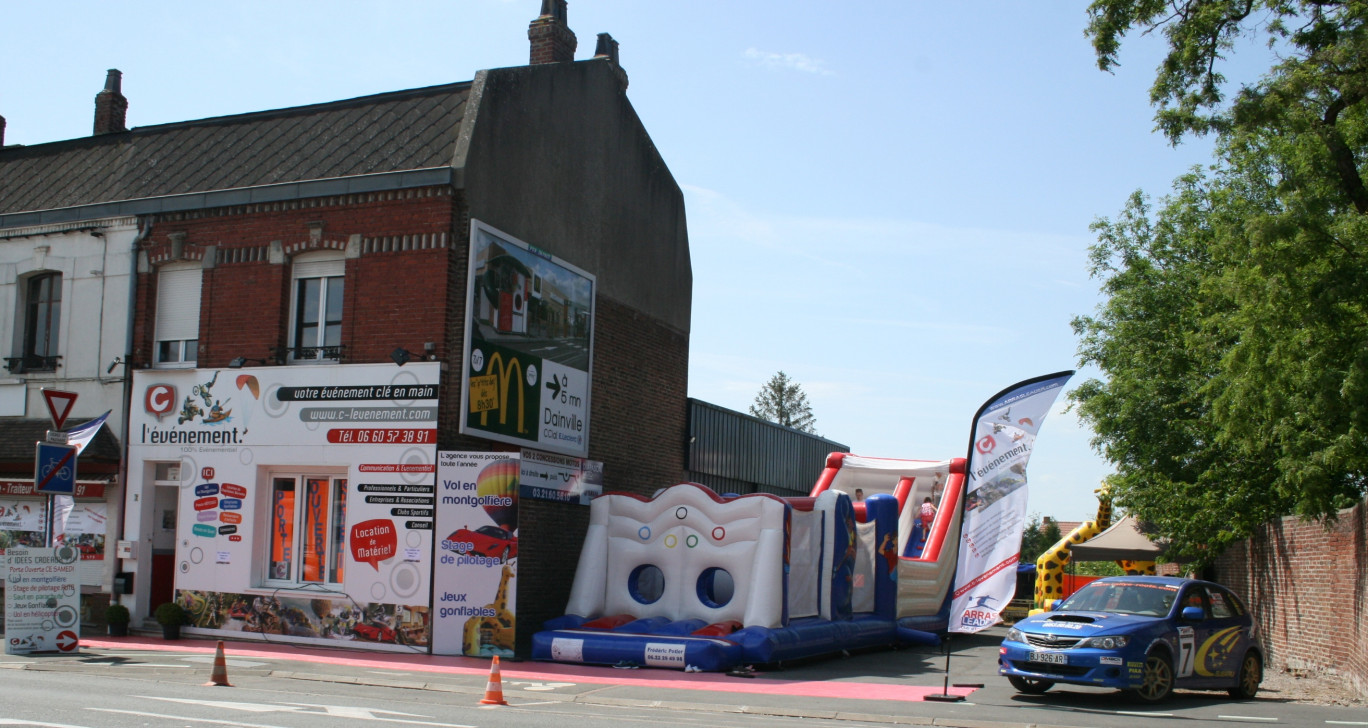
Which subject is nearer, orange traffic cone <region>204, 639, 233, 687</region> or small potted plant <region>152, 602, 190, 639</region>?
orange traffic cone <region>204, 639, 233, 687</region>

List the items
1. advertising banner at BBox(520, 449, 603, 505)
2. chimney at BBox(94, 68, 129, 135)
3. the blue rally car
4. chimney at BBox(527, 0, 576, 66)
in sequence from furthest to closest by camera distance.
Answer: chimney at BBox(94, 68, 129, 135) < chimney at BBox(527, 0, 576, 66) < advertising banner at BBox(520, 449, 603, 505) < the blue rally car

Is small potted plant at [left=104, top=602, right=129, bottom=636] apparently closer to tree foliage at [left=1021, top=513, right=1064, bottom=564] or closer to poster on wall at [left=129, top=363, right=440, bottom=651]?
poster on wall at [left=129, top=363, right=440, bottom=651]

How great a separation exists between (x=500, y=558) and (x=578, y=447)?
4.01m

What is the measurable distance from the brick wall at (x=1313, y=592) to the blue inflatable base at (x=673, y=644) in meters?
7.11

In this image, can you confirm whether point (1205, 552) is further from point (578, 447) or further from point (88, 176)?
point (88, 176)

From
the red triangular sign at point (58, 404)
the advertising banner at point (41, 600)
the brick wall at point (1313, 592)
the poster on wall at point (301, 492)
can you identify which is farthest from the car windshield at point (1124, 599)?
the red triangular sign at point (58, 404)

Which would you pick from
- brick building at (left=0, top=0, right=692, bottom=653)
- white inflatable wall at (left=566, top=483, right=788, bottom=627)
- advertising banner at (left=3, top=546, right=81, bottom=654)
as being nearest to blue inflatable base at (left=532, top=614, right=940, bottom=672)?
white inflatable wall at (left=566, top=483, right=788, bottom=627)

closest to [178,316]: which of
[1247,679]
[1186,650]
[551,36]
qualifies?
[551,36]

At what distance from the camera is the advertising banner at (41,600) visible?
15.6 metres

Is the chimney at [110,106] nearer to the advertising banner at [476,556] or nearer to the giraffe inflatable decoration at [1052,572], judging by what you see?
the advertising banner at [476,556]

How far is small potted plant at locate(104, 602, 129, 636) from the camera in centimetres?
1848

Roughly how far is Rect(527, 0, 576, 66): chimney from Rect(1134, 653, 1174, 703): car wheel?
47.7 feet

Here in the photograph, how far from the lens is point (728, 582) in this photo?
62.9ft

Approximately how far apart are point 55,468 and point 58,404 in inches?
38.1
